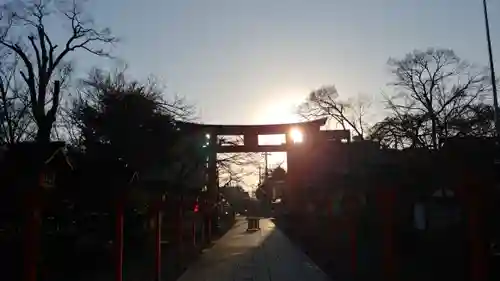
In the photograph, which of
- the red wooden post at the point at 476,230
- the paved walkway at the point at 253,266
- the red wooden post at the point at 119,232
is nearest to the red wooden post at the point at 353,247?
the paved walkway at the point at 253,266

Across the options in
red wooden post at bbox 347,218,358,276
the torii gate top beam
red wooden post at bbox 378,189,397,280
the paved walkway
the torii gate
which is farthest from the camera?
the torii gate top beam

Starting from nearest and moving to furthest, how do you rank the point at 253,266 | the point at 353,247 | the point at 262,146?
the point at 353,247
the point at 253,266
the point at 262,146

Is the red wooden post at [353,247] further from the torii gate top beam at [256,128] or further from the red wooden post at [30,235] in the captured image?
the torii gate top beam at [256,128]

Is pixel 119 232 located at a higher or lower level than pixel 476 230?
lower

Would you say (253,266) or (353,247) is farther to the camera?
(253,266)

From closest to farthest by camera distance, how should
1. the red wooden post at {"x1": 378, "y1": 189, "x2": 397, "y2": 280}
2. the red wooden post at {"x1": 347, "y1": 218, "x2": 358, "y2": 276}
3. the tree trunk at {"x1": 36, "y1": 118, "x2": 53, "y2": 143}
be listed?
1. the red wooden post at {"x1": 378, "y1": 189, "x2": 397, "y2": 280}
2. the red wooden post at {"x1": 347, "y1": 218, "x2": 358, "y2": 276}
3. the tree trunk at {"x1": 36, "y1": 118, "x2": 53, "y2": 143}

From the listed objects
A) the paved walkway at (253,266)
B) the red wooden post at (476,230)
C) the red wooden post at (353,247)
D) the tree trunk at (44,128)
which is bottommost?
the paved walkway at (253,266)

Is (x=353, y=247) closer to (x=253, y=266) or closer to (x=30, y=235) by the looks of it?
(x=253, y=266)

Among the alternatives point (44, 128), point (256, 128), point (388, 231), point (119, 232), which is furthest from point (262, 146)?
point (119, 232)

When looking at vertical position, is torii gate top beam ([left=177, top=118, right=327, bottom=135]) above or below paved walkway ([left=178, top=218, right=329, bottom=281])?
above

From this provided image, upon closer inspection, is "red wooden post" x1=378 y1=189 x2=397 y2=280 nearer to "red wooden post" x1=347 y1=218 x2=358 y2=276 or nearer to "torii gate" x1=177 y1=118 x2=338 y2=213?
"red wooden post" x1=347 y1=218 x2=358 y2=276

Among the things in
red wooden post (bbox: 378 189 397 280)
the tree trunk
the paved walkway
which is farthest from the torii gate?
red wooden post (bbox: 378 189 397 280)

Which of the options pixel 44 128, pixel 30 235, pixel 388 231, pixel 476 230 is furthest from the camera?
pixel 44 128

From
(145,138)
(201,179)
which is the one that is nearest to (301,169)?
(201,179)
